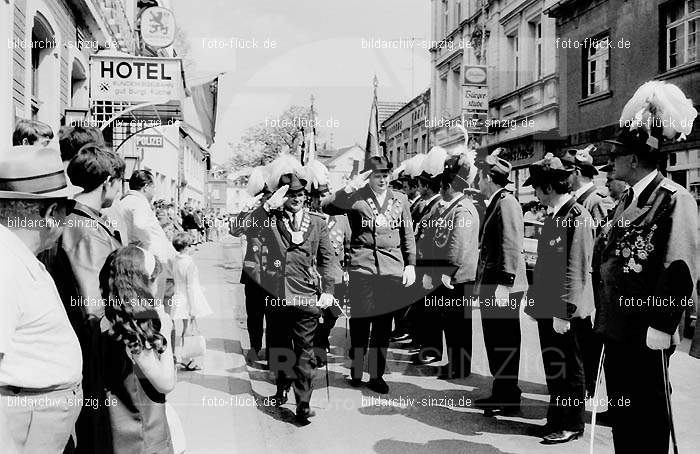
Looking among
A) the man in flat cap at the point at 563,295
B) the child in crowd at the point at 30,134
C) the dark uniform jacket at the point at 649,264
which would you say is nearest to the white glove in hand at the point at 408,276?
the man in flat cap at the point at 563,295

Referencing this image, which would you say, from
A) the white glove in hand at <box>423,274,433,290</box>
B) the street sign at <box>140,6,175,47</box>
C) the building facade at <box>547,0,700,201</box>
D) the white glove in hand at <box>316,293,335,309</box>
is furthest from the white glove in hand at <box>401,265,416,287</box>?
the street sign at <box>140,6,175,47</box>

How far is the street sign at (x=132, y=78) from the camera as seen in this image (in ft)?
42.9

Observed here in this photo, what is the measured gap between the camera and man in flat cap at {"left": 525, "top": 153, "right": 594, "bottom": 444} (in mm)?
4688

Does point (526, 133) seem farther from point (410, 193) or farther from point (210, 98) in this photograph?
point (410, 193)

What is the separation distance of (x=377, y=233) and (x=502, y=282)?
146cm

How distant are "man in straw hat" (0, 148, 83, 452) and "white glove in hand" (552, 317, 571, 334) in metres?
3.36

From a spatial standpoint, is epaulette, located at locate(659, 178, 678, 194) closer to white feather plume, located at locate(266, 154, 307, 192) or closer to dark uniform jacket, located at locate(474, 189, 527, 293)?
dark uniform jacket, located at locate(474, 189, 527, 293)

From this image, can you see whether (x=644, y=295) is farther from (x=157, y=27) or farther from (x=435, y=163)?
(x=157, y=27)

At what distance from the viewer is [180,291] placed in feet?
23.7

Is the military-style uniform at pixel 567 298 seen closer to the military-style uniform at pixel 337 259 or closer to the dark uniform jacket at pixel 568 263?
the dark uniform jacket at pixel 568 263

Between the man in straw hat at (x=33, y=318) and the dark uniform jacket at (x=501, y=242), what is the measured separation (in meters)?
3.71

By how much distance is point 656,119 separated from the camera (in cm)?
365

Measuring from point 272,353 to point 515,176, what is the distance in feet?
61.4

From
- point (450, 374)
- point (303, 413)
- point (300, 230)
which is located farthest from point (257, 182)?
point (303, 413)
